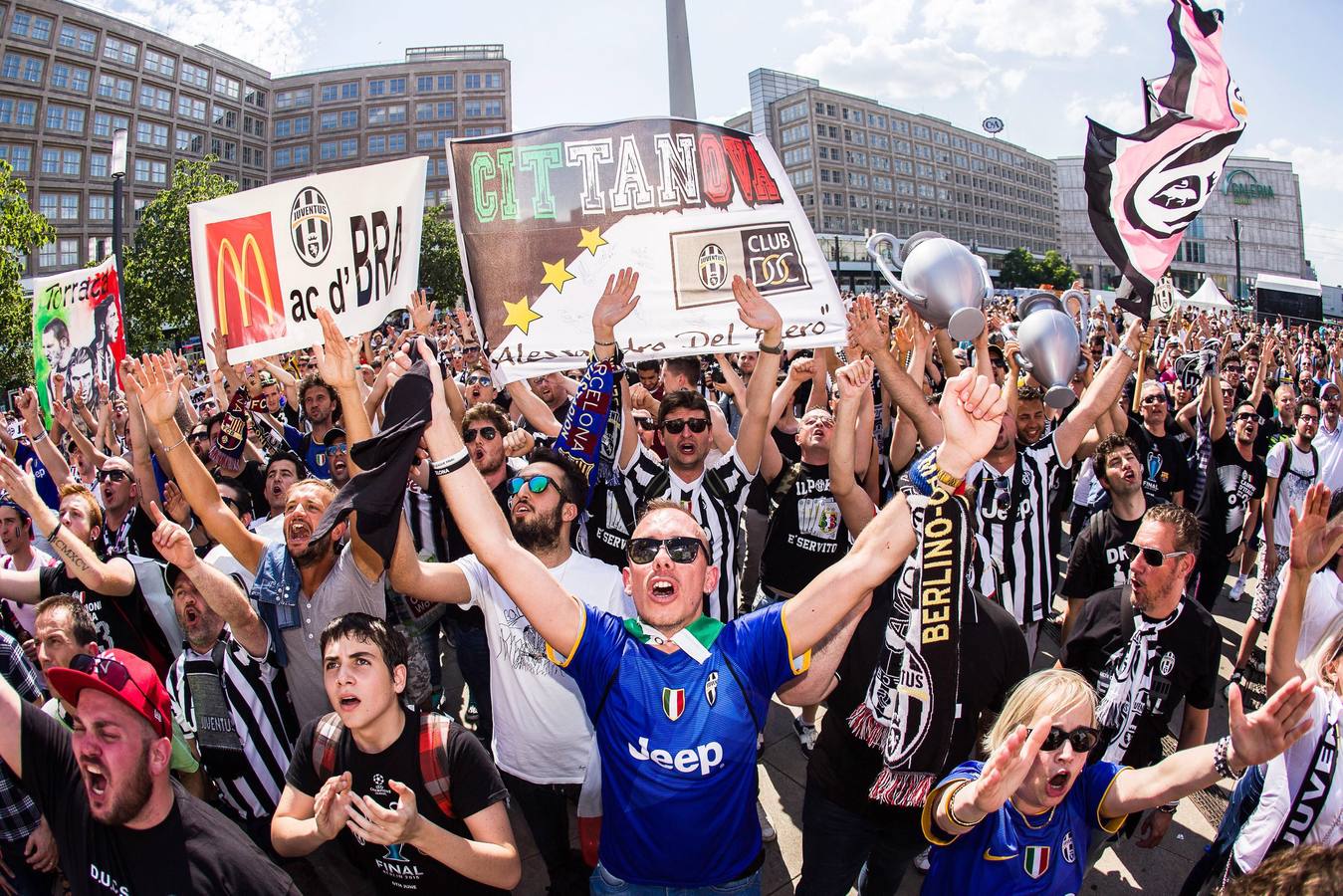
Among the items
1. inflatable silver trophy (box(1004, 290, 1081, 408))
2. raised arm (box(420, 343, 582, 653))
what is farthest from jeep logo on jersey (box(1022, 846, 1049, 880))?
inflatable silver trophy (box(1004, 290, 1081, 408))

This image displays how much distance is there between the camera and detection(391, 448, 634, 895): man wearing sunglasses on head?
3.02 meters

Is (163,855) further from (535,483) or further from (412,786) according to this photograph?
(535,483)

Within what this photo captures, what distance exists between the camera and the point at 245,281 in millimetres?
5203

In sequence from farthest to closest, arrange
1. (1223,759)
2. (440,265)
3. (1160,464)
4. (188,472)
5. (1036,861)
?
(440,265), (1160,464), (188,472), (1036,861), (1223,759)

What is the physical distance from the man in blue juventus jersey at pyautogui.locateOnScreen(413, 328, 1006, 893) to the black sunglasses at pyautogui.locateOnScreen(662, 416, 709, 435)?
66.1 inches

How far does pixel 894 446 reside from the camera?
15.7 ft

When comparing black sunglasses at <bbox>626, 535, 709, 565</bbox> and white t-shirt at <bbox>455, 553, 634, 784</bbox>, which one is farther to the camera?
white t-shirt at <bbox>455, 553, 634, 784</bbox>

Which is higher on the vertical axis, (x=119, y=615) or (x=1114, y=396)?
(x=1114, y=396)

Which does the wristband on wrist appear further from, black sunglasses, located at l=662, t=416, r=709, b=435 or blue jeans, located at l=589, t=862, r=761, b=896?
black sunglasses, located at l=662, t=416, r=709, b=435

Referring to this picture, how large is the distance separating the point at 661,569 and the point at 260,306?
406 centimetres

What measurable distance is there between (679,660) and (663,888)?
0.62 m

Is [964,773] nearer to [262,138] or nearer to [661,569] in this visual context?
[661,569]

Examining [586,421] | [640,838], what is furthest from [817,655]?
[586,421]

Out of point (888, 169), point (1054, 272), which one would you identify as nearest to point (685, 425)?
point (1054, 272)
